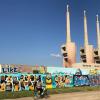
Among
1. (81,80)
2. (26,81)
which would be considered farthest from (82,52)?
(26,81)

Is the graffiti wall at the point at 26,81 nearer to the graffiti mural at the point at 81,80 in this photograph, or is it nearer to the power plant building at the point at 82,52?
the graffiti mural at the point at 81,80

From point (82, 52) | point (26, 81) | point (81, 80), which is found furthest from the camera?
point (82, 52)

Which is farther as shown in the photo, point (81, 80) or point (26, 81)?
point (81, 80)

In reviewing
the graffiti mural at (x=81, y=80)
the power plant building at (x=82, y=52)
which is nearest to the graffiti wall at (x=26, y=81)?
the graffiti mural at (x=81, y=80)

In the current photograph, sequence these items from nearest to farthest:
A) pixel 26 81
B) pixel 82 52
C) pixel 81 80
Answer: pixel 26 81
pixel 81 80
pixel 82 52

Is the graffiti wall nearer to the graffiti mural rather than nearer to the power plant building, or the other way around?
the graffiti mural

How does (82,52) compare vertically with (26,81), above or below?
above

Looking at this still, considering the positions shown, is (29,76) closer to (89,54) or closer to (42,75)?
(42,75)

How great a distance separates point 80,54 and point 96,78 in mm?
73226

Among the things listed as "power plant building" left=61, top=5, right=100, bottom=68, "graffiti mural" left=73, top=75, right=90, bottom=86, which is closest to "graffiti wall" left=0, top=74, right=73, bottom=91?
"graffiti mural" left=73, top=75, right=90, bottom=86

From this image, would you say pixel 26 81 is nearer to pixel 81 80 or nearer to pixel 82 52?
pixel 81 80

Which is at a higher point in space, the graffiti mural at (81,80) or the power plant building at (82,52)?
the power plant building at (82,52)

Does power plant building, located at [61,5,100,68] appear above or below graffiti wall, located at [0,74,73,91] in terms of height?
above

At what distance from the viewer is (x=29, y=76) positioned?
4306 centimetres
